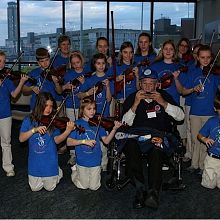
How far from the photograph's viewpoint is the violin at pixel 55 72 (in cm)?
361

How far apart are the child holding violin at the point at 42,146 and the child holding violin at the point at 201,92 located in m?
1.28

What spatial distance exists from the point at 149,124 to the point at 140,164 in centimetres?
46

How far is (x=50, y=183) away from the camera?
10.1 feet

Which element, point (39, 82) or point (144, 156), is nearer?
point (144, 156)

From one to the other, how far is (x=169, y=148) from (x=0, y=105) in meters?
1.54

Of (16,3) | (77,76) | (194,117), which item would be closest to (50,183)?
(77,76)

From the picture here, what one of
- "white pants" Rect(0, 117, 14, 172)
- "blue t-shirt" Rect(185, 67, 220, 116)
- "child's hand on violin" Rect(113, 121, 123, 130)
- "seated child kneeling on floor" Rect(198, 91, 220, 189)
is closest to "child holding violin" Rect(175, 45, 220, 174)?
"blue t-shirt" Rect(185, 67, 220, 116)

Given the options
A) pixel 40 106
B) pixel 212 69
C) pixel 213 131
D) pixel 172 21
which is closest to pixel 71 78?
pixel 40 106

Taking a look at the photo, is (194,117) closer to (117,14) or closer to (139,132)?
(139,132)

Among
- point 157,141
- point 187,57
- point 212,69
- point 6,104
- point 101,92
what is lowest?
point 157,141

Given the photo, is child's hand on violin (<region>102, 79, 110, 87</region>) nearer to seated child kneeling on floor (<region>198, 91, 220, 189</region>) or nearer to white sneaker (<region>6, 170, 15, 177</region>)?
seated child kneeling on floor (<region>198, 91, 220, 189</region>)

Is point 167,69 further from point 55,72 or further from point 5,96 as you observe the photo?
point 5,96

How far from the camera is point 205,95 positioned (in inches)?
134

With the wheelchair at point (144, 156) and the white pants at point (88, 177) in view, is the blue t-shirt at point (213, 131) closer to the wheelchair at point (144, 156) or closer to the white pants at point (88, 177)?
the wheelchair at point (144, 156)
